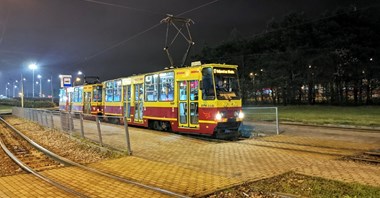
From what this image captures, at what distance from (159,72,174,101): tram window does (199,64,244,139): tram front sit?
2.63 meters

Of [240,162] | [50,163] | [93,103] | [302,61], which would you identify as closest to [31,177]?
[50,163]

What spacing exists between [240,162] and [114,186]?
12.9 ft

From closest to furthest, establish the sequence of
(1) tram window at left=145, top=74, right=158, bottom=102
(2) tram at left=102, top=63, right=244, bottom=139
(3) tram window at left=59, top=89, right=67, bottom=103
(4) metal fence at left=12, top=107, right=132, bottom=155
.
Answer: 1. (4) metal fence at left=12, top=107, right=132, bottom=155
2. (2) tram at left=102, top=63, right=244, bottom=139
3. (1) tram window at left=145, top=74, right=158, bottom=102
4. (3) tram window at left=59, top=89, right=67, bottom=103

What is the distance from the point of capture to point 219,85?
1636cm

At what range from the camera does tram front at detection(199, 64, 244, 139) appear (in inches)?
624

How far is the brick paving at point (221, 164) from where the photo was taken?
8180 mm

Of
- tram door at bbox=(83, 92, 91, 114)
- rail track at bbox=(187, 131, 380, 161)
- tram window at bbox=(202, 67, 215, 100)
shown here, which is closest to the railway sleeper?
tram window at bbox=(202, 67, 215, 100)

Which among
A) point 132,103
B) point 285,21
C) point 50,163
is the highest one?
point 285,21

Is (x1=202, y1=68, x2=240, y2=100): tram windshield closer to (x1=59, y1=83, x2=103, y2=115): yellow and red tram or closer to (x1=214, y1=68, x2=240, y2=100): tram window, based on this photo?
(x1=214, y1=68, x2=240, y2=100): tram window

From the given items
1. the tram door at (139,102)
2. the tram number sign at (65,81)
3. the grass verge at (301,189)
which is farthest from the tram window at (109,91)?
the grass verge at (301,189)

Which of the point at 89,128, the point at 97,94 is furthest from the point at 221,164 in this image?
the point at 97,94

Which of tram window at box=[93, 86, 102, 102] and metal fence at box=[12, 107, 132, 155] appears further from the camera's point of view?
tram window at box=[93, 86, 102, 102]

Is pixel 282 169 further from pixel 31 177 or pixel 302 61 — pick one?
pixel 302 61

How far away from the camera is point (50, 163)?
12.1 metres
